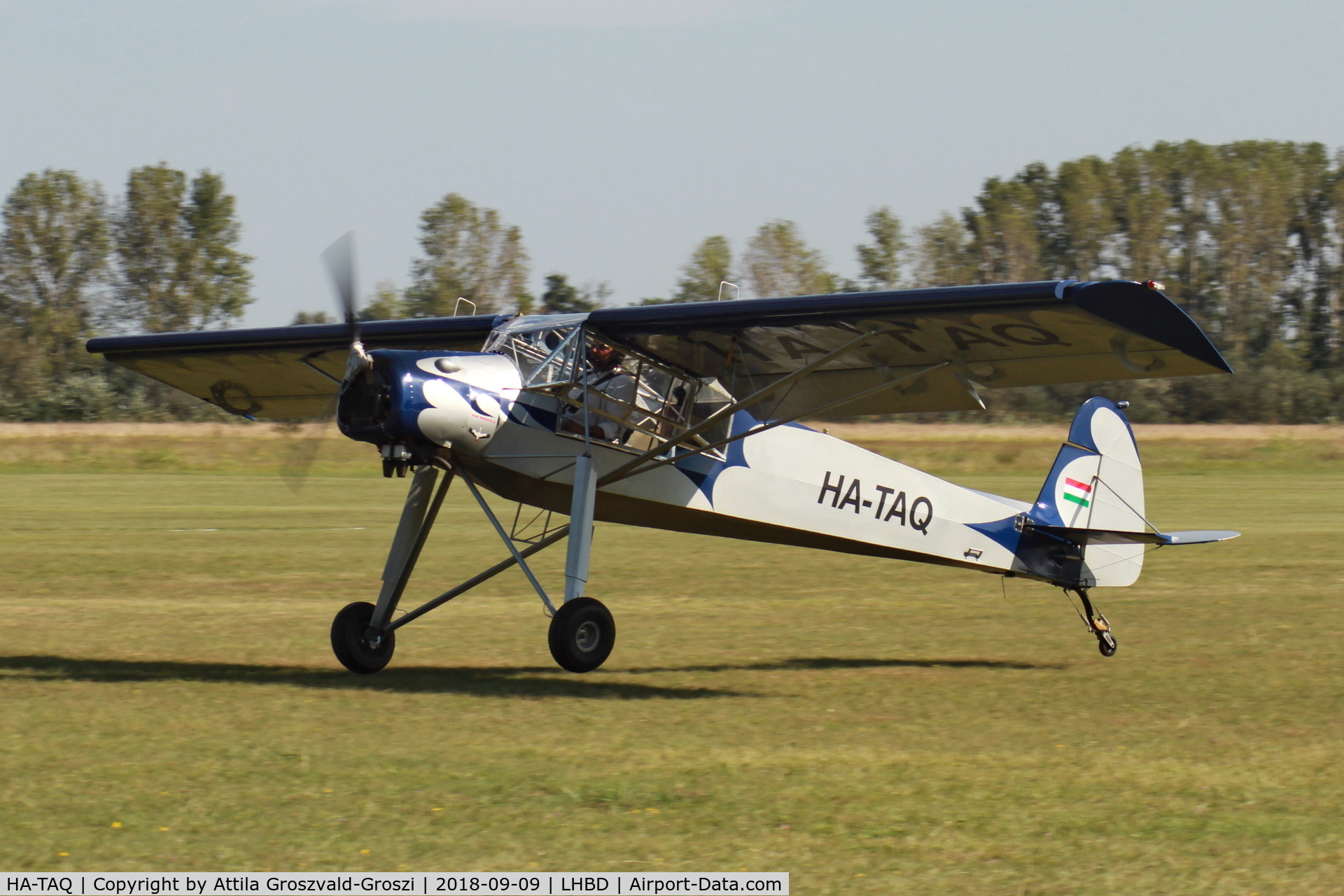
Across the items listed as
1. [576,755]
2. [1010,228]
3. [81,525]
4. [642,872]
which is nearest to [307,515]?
[81,525]

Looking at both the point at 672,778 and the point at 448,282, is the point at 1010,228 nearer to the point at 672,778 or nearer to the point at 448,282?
the point at 448,282

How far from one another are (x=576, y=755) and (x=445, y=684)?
2.57 metres

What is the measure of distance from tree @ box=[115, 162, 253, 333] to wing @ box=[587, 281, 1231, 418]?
92.1 metres

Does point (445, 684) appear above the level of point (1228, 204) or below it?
below

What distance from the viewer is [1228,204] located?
340ft

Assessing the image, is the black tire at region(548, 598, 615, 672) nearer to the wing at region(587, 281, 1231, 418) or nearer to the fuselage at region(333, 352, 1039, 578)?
the fuselage at region(333, 352, 1039, 578)

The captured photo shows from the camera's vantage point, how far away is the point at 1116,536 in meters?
12.0

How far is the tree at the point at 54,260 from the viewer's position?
9262 centimetres

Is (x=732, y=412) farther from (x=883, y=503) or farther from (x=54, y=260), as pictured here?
(x=54, y=260)

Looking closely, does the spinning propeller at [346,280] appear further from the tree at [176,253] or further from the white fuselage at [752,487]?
the tree at [176,253]

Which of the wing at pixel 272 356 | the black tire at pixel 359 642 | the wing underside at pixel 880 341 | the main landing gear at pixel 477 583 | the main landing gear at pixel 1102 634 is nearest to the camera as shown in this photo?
the wing underside at pixel 880 341

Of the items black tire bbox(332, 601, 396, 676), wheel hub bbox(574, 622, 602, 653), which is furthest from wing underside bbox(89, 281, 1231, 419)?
black tire bbox(332, 601, 396, 676)

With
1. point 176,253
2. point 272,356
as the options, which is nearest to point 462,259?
point 176,253
